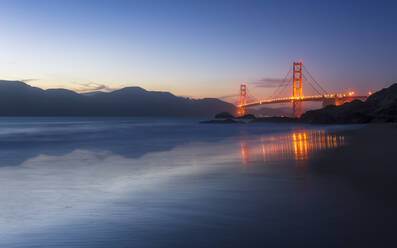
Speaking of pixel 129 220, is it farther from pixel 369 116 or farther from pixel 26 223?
pixel 369 116

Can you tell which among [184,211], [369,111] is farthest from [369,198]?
[369,111]

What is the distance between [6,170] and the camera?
7.29m

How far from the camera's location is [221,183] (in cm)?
512

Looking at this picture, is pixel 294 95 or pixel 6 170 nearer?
pixel 6 170

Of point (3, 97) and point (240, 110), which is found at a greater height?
point (3, 97)

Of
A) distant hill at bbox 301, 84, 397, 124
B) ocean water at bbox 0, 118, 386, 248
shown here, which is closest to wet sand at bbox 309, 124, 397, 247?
ocean water at bbox 0, 118, 386, 248

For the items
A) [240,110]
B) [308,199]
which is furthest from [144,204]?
[240,110]

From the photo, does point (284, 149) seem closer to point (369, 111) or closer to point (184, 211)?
point (184, 211)

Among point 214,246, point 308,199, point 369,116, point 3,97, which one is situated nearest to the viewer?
point 214,246

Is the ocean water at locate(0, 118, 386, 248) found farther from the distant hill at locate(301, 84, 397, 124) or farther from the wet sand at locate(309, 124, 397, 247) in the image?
the distant hill at locate(301, 84, 397, 124)

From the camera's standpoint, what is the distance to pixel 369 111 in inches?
1448

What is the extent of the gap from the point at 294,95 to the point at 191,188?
198 ft

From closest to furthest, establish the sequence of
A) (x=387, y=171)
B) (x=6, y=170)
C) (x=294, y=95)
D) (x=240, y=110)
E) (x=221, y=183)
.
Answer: (x=221, y=183), (x=387, y=171), (x=6, y=170), (x=294, y=95), (x=240, y=110)

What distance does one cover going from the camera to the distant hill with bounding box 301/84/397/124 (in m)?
32.4
